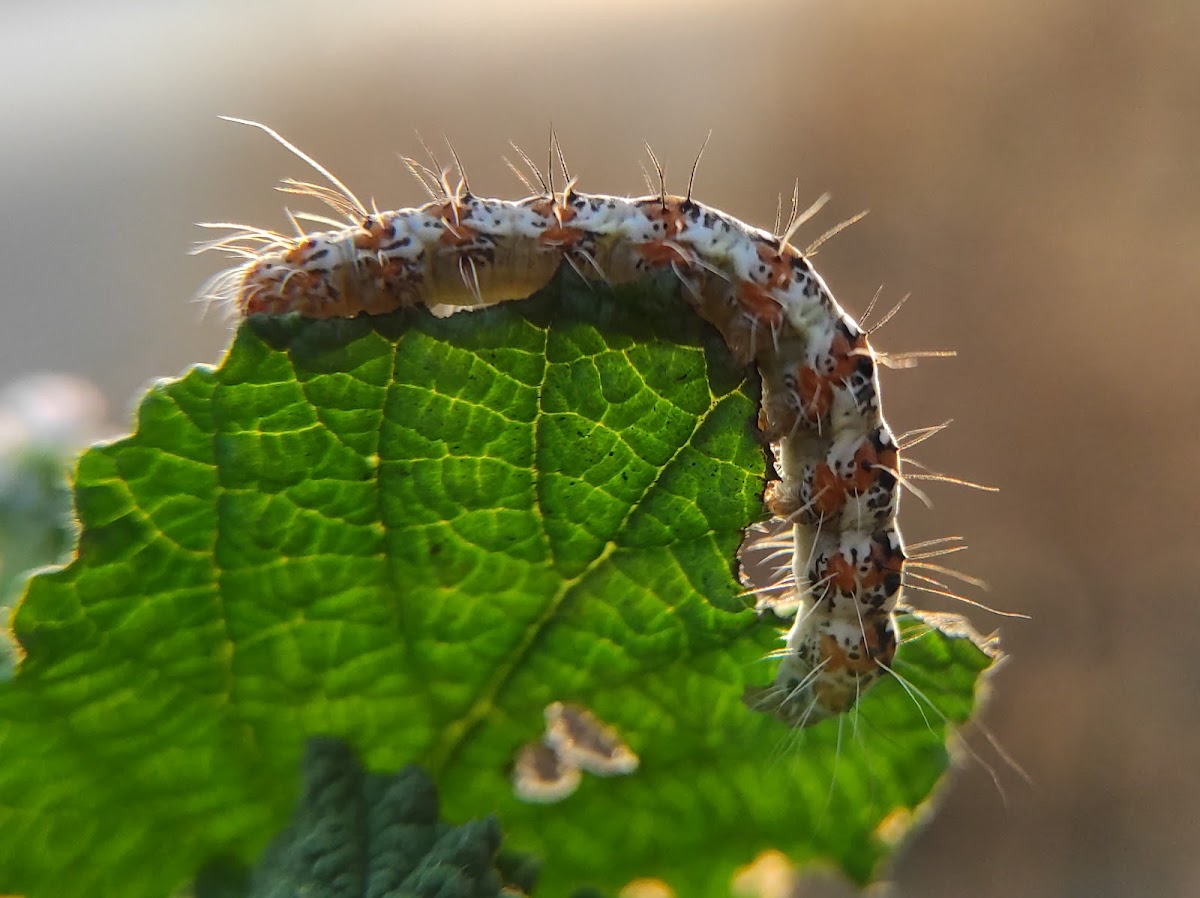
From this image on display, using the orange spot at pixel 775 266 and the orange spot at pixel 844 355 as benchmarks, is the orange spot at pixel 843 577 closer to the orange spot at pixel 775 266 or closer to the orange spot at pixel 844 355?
the orange spot at pixel 844 355

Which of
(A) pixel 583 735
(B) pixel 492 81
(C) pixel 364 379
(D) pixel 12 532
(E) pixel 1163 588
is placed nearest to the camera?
(C) pixel 364 379

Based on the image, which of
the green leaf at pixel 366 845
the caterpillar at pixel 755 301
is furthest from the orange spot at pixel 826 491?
the green leaf at pixel 366 845

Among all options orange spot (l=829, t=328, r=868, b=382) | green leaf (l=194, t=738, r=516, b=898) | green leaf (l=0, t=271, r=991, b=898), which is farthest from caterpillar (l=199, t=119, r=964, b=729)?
green leaf (l=194, t=738, r=516, b=898)

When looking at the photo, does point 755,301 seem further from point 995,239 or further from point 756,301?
point 995,239

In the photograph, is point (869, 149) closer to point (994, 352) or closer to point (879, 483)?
point (994, 352)

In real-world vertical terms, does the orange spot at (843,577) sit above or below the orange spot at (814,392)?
below

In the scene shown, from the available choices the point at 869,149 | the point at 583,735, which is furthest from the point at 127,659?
the point at 869,149

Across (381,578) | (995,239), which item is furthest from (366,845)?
(995,239)
